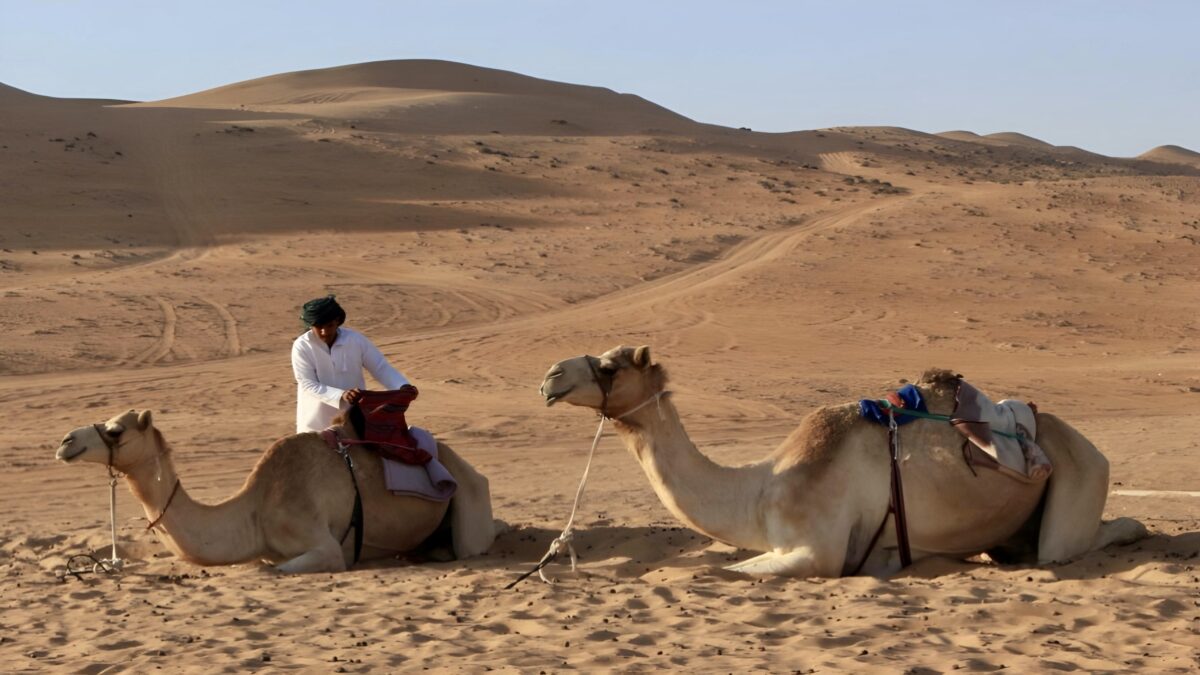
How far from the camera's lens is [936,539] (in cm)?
768

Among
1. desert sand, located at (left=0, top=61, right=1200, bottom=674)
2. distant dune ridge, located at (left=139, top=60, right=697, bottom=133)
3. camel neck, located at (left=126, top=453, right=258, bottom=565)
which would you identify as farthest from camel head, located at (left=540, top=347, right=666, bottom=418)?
distant dune ridge, located at (left=139, top=60, right=697, bottom=133)

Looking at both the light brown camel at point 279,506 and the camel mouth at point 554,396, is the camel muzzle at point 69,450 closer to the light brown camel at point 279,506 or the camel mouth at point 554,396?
the light brown camel at point 279,506

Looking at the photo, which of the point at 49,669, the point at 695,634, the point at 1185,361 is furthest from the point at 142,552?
the point at 1185,361

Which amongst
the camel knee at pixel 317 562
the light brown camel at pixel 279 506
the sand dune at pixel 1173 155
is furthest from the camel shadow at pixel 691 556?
the sand dune at pixel 1173 155

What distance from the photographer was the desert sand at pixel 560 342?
6527 mm

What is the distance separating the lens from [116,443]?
813 cm

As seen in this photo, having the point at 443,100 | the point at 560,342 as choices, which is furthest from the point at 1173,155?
the point at 560,342

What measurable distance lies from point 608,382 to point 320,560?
2.07 meters

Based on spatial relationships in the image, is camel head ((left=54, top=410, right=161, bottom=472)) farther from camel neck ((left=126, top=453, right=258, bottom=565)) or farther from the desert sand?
the desert sand

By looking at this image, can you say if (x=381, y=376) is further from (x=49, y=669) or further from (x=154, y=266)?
(x=154, y=266)

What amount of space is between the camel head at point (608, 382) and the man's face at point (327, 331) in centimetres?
202

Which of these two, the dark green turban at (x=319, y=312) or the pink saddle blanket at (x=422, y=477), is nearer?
the pink saddle blanket at (x=422, y=477)

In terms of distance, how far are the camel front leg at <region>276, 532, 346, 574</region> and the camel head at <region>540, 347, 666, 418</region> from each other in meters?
1.73

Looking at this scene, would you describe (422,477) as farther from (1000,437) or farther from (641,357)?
(1000,437)
